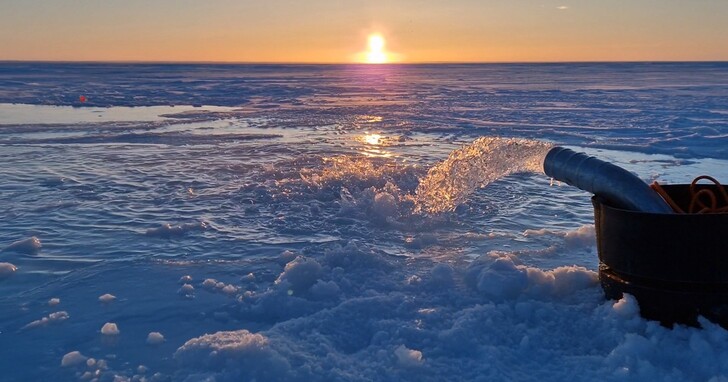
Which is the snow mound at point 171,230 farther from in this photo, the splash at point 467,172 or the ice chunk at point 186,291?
the splash at point 467,172

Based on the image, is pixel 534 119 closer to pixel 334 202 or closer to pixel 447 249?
pixel 334 202

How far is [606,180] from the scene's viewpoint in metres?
3.69

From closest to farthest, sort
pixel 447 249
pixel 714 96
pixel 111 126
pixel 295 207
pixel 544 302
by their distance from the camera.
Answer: pixel 544 302 → pixel 447 249 → pixel 295 207 → pixel 111 126 → pixel 714 96

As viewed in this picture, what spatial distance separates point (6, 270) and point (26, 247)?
547 mm

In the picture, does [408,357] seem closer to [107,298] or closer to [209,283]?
[209,283]

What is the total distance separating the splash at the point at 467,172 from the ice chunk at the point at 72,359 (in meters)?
3.36

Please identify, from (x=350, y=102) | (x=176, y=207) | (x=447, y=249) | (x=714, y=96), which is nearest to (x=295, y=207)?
(x=176, y=207)

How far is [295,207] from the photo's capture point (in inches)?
263

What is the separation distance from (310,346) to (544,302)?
4.83 feet

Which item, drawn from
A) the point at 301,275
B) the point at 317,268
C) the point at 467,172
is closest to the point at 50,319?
the point at 301,275

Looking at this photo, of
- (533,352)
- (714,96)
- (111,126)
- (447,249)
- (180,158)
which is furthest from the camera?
(714,96)

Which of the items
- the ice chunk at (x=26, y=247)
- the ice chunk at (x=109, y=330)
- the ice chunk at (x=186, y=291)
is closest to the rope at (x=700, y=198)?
the ice chunk at (x=186, y=291)

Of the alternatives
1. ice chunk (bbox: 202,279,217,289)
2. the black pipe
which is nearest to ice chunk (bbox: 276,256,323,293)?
ice chunk (bbox: 202,279,217,289)

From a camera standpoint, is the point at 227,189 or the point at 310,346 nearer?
the point at 310,346
